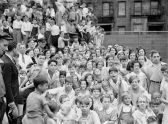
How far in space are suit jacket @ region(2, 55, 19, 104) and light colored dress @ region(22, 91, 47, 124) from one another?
0.37 meters

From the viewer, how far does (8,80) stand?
8102 millimetres

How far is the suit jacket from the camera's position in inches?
315

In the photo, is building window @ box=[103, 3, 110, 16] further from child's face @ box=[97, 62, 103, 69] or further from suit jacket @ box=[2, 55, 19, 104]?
suit jacket @ box=[2, 55, 19, 104]

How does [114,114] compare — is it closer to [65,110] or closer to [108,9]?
[65,110]

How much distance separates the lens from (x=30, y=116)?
25.8ft

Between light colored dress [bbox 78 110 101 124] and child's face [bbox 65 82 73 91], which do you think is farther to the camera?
child's face [bbox 65 82 73 91]

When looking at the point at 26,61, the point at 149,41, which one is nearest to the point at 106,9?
the point at 149,41

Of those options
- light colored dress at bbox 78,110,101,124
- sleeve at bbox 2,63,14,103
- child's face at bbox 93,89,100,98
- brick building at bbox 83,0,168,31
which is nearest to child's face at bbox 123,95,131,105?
child's face at bbox 93,89,100,98

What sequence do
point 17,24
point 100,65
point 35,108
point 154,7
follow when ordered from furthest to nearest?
point 154,7 → point 17,24 → point 100,65 → point 35,108

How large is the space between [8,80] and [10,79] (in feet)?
0.20

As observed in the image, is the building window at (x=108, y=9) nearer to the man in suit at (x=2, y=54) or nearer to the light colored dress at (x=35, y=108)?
the man in suit at (x=2, y=54)

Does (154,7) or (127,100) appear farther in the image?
(154,7)

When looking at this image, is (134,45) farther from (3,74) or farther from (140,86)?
(3,74)

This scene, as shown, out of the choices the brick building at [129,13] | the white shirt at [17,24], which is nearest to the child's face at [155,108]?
the white shirt at [17,24]
